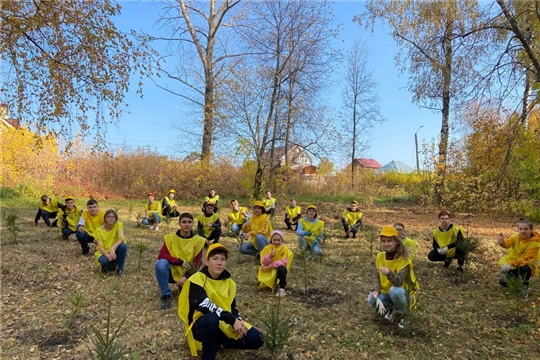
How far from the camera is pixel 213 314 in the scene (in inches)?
115

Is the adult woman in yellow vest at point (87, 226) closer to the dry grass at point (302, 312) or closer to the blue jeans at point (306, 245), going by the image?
the dry grass at point (302, 312)

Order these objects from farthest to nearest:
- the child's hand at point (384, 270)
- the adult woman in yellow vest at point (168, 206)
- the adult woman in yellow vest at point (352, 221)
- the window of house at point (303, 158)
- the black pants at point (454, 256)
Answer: the window of house at point (303, 158) → the adult woman in yellow vest at point (168, 206) → the adult woman in yellow vest at point (352, 221) → the black pants at point (454, 256) → the child's hand at point (384, 270)

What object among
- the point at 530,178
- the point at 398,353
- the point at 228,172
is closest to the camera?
the point at 398,353

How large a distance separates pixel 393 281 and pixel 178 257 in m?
2.56

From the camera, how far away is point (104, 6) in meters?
6.20

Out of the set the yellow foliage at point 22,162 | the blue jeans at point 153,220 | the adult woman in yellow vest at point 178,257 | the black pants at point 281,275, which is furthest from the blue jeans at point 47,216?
the yellow foliage at point 22,162

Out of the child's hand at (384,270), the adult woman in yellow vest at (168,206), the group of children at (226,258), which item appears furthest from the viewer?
the adult woman in yellow vest at (168,206)

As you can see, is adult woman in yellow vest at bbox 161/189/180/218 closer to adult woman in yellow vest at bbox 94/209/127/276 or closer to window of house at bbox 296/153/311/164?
adult woman in yellow vest at bbox 94/209/127/276

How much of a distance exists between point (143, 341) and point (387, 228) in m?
2.71

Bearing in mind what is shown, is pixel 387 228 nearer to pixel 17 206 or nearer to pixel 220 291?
pixel 220 291

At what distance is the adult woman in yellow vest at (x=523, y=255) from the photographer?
495 centimetres

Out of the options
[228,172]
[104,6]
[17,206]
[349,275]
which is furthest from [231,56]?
[349,275]

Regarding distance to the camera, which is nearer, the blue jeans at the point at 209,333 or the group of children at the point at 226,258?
the blue jeans at the point at 209,333

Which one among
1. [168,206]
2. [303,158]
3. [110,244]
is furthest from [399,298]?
[303,158]
